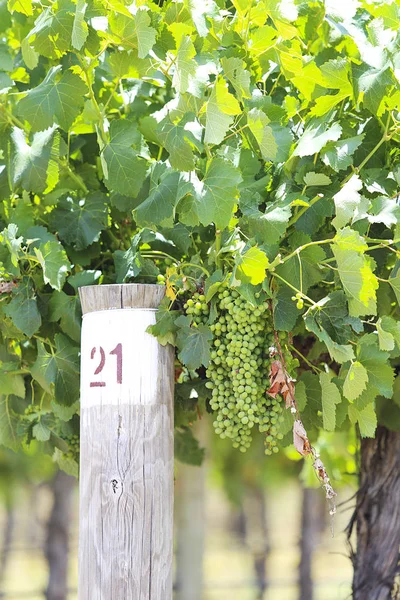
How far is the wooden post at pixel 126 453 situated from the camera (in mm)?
1735

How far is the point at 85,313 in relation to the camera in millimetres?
1868

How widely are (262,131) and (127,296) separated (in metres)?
0.46

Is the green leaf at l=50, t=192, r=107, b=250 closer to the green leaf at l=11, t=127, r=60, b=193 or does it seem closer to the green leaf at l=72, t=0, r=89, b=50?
the green leaf at l=11, t=127, r=60, b=193

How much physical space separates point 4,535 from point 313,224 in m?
8.63

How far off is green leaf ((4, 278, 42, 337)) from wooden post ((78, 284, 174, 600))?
0.22m

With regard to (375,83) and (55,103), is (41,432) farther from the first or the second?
(375,83)

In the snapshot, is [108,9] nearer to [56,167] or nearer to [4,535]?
[56,167]

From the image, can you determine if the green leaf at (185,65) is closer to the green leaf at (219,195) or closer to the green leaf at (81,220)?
the green leaf at (219,195)

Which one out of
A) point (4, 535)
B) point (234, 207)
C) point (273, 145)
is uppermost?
point (273, 145)

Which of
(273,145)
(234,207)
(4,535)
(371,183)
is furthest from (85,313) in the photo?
(4,535)

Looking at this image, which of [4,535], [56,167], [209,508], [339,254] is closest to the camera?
[339,254]

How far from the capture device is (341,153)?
1753 mm

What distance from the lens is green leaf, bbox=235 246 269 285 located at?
1.62m

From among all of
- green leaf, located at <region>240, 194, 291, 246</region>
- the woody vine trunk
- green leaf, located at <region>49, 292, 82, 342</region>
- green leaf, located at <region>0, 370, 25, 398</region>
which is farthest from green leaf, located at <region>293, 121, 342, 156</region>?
the woody vine trunk
